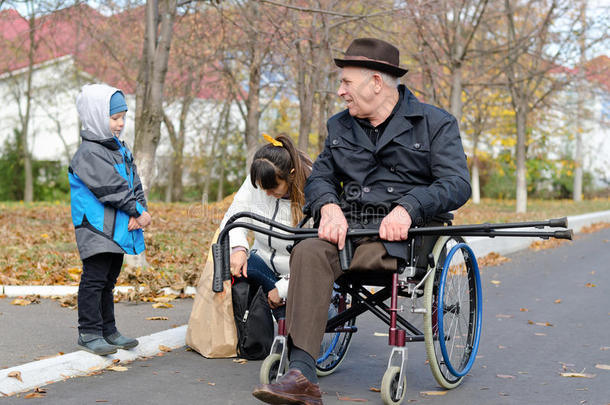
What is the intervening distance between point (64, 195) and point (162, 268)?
21.2 meters

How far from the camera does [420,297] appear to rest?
3.93 metres

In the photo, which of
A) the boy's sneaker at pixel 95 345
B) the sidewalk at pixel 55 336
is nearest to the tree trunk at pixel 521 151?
the sidewalk at pixel 55 336

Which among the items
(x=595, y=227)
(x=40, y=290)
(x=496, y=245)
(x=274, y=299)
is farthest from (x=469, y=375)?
(x=595, y=227)

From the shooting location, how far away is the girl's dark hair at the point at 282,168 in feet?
14.6

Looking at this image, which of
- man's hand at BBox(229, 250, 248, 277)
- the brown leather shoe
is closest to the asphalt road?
the brown leather shoe

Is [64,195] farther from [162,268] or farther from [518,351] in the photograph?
[518,351]

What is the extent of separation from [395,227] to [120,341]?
78.0 inches

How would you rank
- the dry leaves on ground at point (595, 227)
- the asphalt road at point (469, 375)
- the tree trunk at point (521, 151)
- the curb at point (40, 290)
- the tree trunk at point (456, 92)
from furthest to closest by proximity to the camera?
the tree trunk at point (521, 151)
the dry leaves on ground at point (595, 227)
the tree trunk at point (456, 92)
the curb at point (40, 290)
the asphalt road at point (469, 375)

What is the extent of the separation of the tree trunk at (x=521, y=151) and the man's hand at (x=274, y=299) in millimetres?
19249

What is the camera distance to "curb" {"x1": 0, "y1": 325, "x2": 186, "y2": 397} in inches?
148

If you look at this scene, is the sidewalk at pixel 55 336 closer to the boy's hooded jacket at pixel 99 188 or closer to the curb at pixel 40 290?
the curb at pixel 40 290

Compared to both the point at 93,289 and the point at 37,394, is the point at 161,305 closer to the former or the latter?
the point at 93,289

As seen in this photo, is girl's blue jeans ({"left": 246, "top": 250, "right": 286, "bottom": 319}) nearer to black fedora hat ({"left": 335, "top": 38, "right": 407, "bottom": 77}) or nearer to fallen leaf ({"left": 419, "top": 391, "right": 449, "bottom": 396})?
fallen leaf ({"left": 419, "top": 391, "right": 449, "bottom": 396})

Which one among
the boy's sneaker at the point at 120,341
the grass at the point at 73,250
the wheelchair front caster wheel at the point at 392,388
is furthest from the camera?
the grass at the point at 73,250
